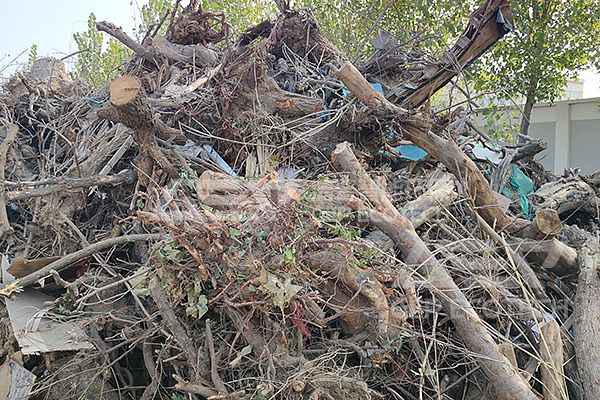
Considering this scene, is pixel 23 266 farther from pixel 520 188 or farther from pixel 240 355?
pixel 520 188

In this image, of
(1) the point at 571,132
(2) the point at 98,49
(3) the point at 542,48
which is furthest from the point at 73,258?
(1) the point at 571,132

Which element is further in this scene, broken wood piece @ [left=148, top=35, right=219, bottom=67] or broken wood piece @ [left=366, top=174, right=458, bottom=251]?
broken wood piece @ [left=148, top=35, right=219, bottom=67]

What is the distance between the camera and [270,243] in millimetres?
2143

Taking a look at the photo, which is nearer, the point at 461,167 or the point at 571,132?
the point at 461,167

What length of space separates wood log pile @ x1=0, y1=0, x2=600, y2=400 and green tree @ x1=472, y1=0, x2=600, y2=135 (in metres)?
3.40

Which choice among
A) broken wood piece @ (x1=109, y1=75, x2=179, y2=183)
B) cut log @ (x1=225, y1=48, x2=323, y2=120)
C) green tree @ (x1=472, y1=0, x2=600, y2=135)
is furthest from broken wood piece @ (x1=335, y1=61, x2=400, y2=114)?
green tree @ (x1=472, y1=0, x2=600, y2=135)

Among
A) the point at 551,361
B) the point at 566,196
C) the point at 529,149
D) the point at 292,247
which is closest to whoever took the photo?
the point at 292,247

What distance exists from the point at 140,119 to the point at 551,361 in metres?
2.42

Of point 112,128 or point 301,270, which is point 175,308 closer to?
point 301,270

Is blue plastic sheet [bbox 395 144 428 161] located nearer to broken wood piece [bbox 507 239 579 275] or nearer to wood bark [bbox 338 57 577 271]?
wood bark [bbox 338 57 577 271]

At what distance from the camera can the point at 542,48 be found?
286 inches

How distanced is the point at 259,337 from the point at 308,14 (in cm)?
332

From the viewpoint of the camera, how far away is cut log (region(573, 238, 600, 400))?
8.27ft

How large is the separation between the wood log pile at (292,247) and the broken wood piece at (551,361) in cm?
1
